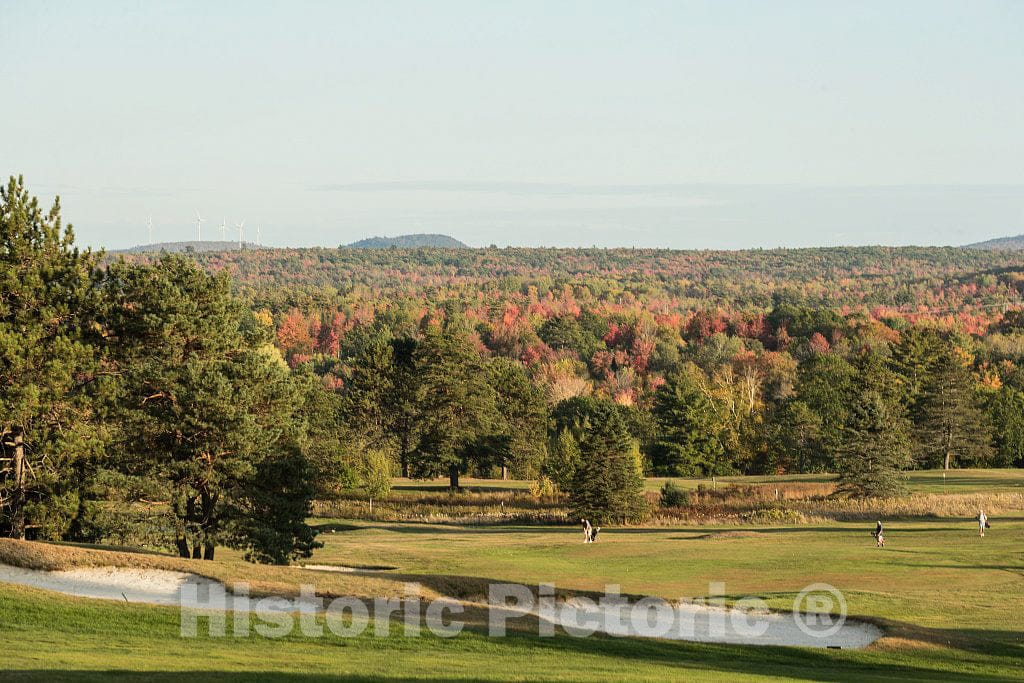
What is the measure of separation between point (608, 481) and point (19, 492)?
107 feet

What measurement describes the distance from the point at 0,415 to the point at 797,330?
143m

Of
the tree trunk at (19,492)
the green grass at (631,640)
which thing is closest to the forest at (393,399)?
the tree trunk at (19,492)

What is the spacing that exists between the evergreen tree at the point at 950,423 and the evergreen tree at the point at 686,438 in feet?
55.8

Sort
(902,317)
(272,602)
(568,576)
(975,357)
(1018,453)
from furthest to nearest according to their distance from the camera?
(902,317) < (975,357) < (1018,453) < (568,576) < (272,602)

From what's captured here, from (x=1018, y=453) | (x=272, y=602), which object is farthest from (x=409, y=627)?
(x=1018, y=453)

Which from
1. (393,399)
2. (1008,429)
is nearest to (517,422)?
(393,399)

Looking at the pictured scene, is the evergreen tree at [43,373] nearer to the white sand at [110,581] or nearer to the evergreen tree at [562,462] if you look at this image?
the white sand at [110,581]


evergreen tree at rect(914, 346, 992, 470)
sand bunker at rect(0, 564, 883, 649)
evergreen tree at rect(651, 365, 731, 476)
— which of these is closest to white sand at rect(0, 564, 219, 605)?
sand bunker at rect(0, 564, 883, 649)

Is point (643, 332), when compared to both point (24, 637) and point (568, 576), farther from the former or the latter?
point (24, 637)

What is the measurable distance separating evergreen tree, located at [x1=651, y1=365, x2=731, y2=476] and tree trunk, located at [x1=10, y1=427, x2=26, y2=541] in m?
69.4

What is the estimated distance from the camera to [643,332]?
559 feet

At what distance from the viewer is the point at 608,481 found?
206ft

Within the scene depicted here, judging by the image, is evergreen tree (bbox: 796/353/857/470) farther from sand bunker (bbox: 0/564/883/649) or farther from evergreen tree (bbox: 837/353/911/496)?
sand bunker (bbox: 0/564/883/649)

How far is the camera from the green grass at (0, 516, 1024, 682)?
64.0 ft
